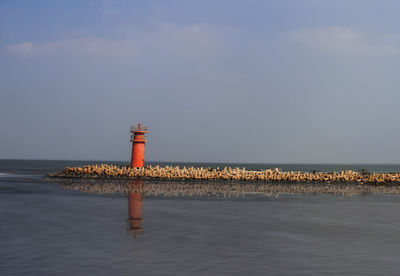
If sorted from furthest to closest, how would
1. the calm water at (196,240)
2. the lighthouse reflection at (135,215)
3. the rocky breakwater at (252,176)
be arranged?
the rocky breakwater at (252,176) → the lighthouse reflection at (135,215) → the calm water at (196,240)

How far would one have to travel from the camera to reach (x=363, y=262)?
1059 cm

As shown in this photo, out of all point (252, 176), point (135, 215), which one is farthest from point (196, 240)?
point (252, 176)

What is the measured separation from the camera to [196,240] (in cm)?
1310

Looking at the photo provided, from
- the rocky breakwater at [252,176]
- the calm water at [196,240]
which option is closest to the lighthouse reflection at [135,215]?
the calm water at [196,240]

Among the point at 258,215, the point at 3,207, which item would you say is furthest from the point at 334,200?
the point at 3,207

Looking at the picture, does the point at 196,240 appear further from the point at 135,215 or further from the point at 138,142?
the point at 138,142

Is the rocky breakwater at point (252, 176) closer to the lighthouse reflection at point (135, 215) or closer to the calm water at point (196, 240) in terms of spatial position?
the lighthouse reflection at point (135, 215)

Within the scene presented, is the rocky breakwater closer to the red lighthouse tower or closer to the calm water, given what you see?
the red lighthouse tower

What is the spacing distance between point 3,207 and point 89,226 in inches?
284

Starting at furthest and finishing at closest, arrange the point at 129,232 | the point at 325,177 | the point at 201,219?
the point at 325,177 → the point at 201,219 → the point at 129,232

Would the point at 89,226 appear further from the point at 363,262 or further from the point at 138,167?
the point at 138,167

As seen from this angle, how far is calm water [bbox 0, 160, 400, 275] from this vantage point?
982 cm

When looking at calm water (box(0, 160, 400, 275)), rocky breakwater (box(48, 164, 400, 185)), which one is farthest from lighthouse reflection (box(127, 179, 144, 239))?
rocky breakwater (box(48, 164, 400, 185))

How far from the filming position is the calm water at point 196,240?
9.82m
